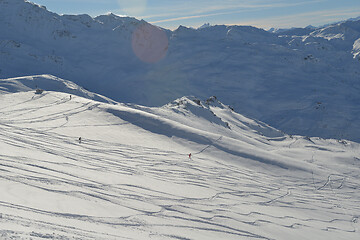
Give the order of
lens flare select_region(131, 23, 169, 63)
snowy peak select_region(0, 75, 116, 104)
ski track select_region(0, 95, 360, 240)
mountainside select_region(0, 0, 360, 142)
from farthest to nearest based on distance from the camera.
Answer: lens flare select_region(131, 23, 169, 63) < mountainside select_region(0, 0, 360, 142) < snowy peak select_region(0, 75, 116, 104) < ski track select_region(0, 95, 360, 240)

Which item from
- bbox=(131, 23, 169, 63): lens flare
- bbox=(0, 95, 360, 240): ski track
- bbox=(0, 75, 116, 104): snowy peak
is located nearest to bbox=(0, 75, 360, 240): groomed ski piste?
bbox=(0, 95, 360, 240): ski track

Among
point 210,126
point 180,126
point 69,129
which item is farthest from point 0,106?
point 210,126

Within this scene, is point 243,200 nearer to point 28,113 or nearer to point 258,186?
point 258,186

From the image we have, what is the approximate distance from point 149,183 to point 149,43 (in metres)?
140

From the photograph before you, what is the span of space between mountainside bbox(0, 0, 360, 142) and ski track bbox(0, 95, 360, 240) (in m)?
72.9

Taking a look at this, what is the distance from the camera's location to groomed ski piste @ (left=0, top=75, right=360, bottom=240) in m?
8.99

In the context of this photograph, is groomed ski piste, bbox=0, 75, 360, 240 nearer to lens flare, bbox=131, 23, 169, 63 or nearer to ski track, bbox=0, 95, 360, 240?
ski track, bbox=0, 95, 360, 240

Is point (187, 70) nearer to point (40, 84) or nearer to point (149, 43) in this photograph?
point (149, 43)

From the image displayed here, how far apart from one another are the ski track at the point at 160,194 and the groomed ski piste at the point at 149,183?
0.05 meters

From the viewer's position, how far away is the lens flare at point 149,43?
13812 cm

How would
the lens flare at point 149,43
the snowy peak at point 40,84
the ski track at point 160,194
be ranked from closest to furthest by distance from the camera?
1. the ski track at point 160,194
2. the snowy peak at point 40,84
3. the lens flare at point 149,43

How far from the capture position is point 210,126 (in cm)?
3438

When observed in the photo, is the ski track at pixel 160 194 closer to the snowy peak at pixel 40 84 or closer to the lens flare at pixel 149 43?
the snowy peak at pixel 40 84

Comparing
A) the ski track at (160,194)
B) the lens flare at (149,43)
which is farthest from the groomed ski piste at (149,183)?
the lens flare at (149,43)
